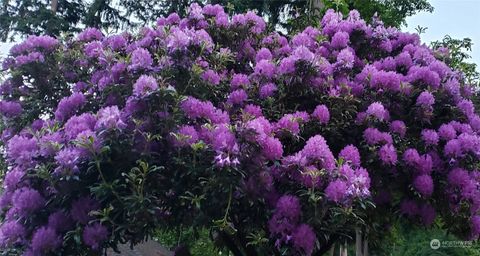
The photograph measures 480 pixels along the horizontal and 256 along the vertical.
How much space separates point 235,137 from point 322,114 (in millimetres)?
826

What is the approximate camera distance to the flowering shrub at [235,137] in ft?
10.1

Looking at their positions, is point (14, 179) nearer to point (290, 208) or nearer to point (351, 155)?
point (290, 208)

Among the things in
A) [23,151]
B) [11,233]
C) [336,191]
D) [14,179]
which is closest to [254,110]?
[336,191]

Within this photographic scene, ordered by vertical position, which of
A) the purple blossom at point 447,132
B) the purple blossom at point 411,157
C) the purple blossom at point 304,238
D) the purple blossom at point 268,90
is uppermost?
the purple blossom at point 268,90

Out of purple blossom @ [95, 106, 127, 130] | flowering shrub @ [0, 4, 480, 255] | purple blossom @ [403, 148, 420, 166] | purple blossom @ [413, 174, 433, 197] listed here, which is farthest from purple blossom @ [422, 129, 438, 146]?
purple blossom @ [95, 106, 127, 130]

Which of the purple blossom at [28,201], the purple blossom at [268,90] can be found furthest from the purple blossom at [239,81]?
the purple blossom at [28,201]

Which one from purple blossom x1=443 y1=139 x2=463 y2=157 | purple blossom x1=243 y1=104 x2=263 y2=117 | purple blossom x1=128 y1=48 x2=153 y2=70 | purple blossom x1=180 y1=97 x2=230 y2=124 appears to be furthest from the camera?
purple blossom x1=443 y1=139 x2=463 y2=157

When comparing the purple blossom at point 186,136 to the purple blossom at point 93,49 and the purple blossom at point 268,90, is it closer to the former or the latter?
the purple blossom at point 268,90

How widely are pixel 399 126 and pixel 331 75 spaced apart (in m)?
0.59

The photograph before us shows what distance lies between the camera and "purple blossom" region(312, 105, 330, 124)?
3.66 metres

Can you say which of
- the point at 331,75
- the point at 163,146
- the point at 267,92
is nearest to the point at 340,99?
the point at 331,75

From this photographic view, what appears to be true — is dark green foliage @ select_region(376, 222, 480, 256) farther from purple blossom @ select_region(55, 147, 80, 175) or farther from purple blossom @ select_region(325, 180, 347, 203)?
purple blossom @ select_region(55, 147, 80, 175)

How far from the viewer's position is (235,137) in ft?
10.1

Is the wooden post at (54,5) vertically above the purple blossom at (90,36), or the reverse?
the purple blossom at (90,36)
